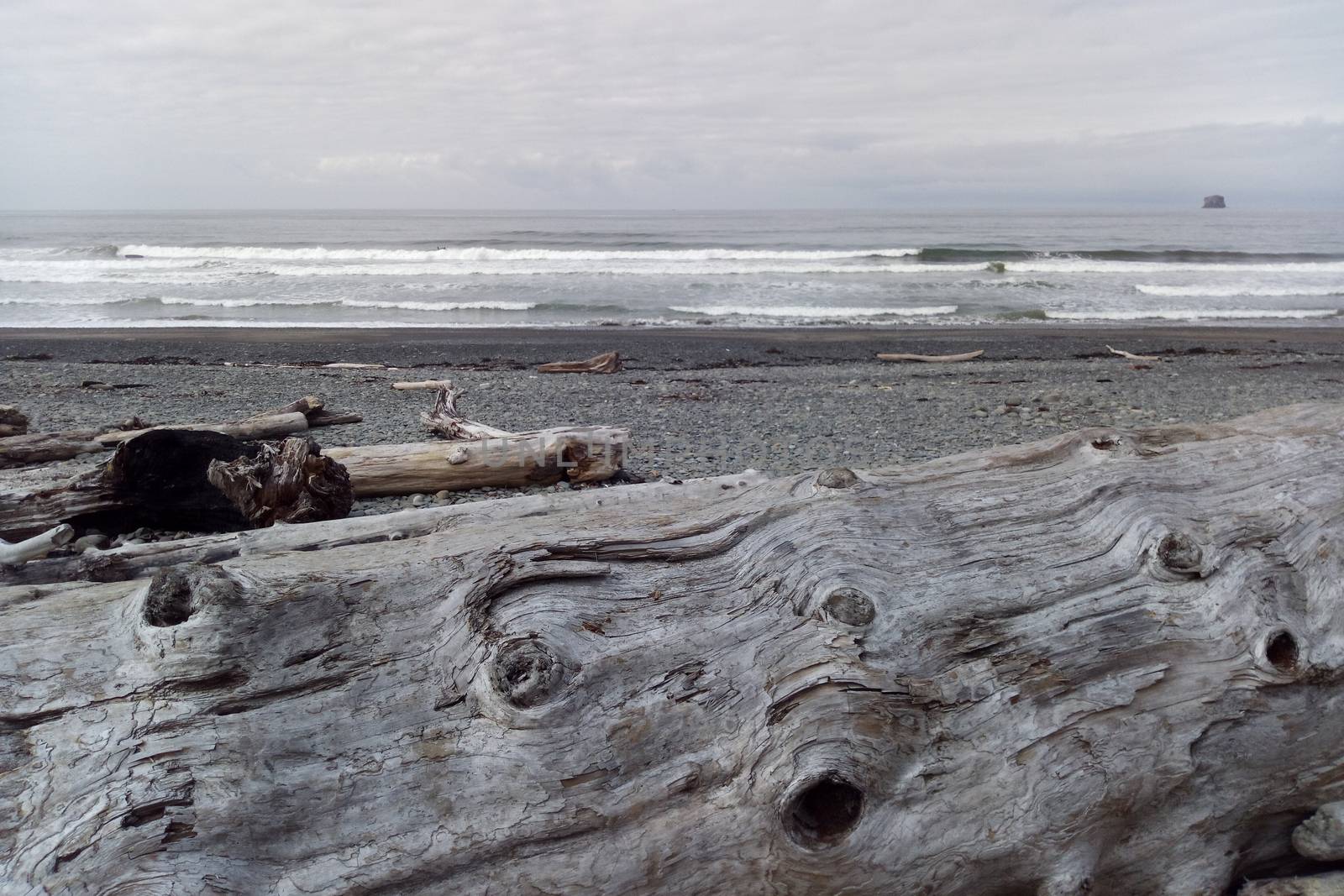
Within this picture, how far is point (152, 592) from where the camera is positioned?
1.89 metres

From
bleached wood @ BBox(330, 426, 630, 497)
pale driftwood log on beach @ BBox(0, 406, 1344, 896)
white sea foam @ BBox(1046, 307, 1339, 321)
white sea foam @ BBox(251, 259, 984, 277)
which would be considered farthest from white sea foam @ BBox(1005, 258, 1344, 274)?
pale driftwood log on beach @ BBox(0, 406, 1344, 896)

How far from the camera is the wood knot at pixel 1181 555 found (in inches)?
87.0

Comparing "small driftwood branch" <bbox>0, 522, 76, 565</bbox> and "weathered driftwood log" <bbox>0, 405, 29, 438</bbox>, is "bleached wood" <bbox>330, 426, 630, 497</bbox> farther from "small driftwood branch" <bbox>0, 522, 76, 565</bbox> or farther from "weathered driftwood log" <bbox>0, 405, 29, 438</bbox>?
"weathered driftwood log" <bbox>0, 405, 29, 438</bbox>

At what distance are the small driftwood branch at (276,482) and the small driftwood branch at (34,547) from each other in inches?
37.2

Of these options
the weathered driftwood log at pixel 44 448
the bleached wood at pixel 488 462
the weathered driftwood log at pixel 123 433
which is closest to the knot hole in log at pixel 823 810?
the bleached wood at pixel 488 462

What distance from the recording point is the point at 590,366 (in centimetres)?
1205

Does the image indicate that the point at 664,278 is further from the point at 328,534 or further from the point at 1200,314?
the point at 328,534

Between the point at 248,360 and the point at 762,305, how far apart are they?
13.1m

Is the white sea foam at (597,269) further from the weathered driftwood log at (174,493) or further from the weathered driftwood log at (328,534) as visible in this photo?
the weathered driftwood log at (328,534)

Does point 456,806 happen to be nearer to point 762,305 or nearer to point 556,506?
point 556,506

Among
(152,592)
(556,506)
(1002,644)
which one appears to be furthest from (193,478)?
(1002,644)

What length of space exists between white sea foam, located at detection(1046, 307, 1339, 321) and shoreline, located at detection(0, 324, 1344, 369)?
2.05 metres

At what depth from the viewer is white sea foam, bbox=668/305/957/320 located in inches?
797

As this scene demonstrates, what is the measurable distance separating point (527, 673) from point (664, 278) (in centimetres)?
2671
